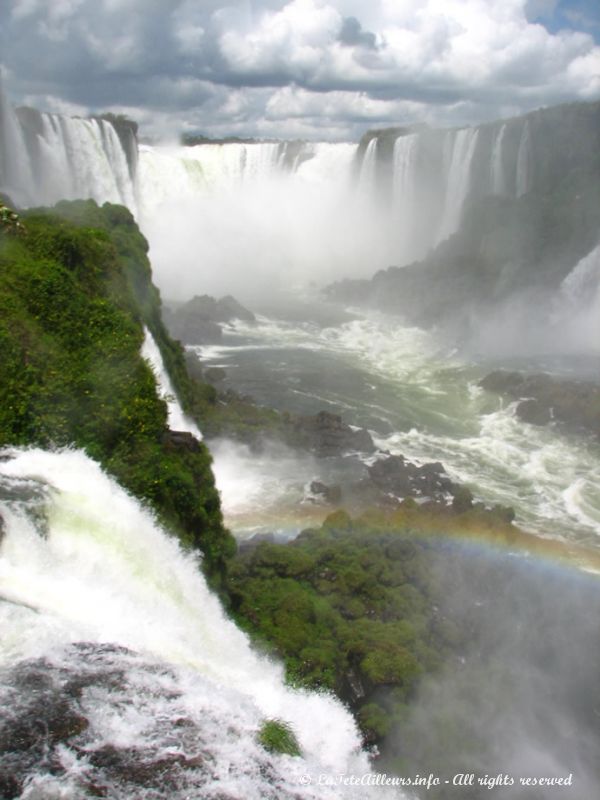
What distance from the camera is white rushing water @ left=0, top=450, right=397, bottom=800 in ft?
17.3

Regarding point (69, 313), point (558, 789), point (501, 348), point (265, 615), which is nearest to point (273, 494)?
point (265, 615)

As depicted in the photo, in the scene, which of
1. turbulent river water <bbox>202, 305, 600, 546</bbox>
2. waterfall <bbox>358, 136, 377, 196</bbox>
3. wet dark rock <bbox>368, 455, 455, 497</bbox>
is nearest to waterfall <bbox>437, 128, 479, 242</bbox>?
waterfall <bbox>358, 136, 377, 196</bbox>

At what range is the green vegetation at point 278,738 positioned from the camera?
19.3 feet

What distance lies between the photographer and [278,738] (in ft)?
20.1

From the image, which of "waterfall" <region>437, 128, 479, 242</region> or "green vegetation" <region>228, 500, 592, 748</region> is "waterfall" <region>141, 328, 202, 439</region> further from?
"waterfall" <region>437, 128, 479, 242</region>

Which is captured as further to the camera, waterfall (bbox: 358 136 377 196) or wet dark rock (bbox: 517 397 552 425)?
waterfall (bbox: 358 136 377 196)

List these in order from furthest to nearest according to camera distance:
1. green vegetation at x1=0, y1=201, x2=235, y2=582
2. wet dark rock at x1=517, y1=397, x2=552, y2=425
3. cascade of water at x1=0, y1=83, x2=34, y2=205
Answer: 1. cascade of water at x1=0, y1=83, x2=34, y2=205
2. wet dark rock at x1=517, y1=397, x2=552, y2=425
3. green vegetation at x1=0, y1=201, x2=235, y2=582

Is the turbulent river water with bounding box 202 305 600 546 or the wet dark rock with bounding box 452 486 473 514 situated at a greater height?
the wet dark rock with bounding box 452 486 473 514

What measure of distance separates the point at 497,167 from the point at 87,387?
1363 inches

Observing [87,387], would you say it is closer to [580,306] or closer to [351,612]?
[351,612]

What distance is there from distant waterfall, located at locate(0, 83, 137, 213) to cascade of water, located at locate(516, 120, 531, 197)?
73.2 ft

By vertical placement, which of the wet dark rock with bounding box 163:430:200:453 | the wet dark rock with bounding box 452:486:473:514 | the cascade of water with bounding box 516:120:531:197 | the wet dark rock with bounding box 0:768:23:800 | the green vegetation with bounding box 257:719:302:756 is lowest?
the wet dark rock with bounding box 452:486:473:514

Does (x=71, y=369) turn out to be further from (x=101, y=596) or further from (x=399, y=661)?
(x=399, y=661)

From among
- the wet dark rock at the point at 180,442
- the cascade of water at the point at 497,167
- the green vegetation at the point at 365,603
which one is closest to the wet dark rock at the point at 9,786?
the green vegetation at the point at 365,603
